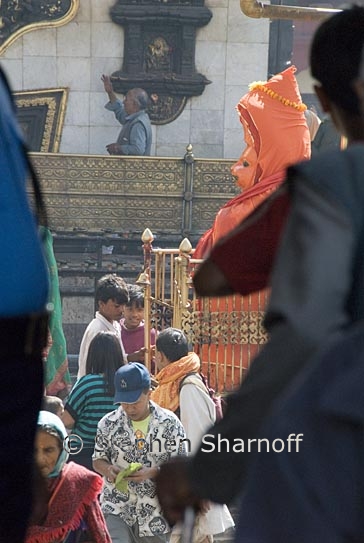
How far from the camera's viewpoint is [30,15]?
13.7m

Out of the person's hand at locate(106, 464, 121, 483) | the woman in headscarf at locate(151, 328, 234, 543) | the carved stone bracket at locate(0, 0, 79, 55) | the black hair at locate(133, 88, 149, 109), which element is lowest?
the person's hand at locate(106, 464, 121, 483)

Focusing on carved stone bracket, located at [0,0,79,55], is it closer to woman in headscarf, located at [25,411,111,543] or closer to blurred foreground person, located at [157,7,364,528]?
woman in headscarf, located at [25,411,111,543]

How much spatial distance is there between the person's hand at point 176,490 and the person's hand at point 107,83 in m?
12.1

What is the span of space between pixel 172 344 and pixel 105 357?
0.43m

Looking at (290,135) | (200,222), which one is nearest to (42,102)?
(200,222)

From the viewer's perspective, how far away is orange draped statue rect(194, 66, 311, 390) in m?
6.90

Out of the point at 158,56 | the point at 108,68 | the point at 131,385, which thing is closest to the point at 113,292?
the point at 131,385

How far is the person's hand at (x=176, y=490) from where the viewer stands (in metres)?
1.61

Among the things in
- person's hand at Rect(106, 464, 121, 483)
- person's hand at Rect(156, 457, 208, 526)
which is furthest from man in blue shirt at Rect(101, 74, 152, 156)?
person's hand at Rect(156, 457, 208, 526)

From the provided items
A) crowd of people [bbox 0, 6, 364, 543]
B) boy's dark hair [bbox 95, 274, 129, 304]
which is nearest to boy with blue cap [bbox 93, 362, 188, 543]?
boy's dark hair [bbox 95, 274, 129, 304]

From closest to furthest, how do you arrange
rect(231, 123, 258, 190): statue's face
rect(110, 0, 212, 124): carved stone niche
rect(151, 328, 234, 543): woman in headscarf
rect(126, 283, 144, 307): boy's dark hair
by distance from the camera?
rect(151, 328, 234, 543): woman in headscarf < rect(231, 123, 258, 190): statue's face < rect(126, 283, 144, 307): boy's dark hair < rect(110, 0, 212, 124): carved stone niche

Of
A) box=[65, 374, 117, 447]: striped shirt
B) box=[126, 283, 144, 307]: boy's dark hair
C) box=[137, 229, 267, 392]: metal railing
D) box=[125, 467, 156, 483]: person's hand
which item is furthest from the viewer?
box=[126, 283, 144, 307]: boy's dark hair

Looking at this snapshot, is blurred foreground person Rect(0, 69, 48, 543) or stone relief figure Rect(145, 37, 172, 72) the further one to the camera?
stone relief figure Rect(145, 37, 172, 72)

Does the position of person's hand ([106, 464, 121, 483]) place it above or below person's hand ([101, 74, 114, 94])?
below
